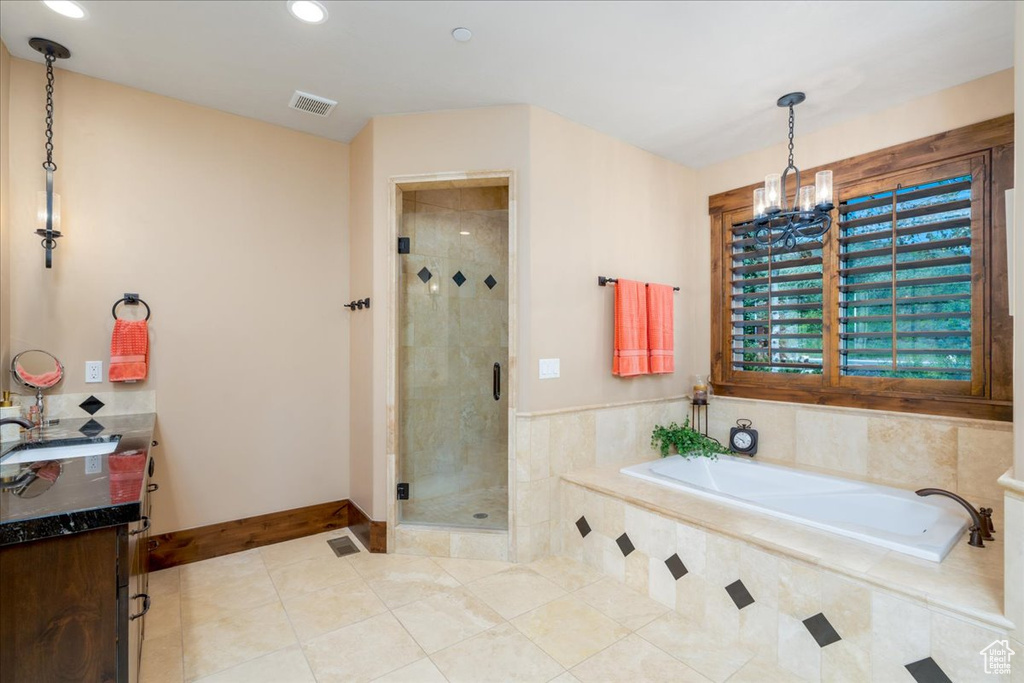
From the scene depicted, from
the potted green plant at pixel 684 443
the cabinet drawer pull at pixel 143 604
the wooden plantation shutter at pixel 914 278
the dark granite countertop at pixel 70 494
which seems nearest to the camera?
the dark granite countertop at pixel 70 494

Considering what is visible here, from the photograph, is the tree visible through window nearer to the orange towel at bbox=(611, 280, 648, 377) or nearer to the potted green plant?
the potted green plant

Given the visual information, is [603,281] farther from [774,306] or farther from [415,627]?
[415,627]

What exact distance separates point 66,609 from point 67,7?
Answer: 93.6 inches

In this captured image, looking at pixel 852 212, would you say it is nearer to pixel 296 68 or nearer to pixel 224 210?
pixel 296 68

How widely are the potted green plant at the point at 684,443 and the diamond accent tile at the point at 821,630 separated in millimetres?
1477

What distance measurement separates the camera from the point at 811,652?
1.81 m

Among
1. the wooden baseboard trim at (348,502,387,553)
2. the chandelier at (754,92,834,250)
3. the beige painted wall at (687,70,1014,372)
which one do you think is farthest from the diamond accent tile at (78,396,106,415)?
the beige painted wall at (687,70,1014,372)

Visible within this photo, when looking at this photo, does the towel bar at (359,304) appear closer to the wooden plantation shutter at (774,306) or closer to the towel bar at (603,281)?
the towel bar at (603,281)

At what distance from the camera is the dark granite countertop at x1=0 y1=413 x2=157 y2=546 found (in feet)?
3.67

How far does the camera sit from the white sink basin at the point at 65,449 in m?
1.96

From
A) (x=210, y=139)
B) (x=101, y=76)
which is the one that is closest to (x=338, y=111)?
(x=210, y=139)

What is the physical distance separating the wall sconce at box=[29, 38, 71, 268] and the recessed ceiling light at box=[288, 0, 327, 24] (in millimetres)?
1254

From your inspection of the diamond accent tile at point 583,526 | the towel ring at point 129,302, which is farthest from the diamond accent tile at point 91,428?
the diamond accent tile at point 583,526

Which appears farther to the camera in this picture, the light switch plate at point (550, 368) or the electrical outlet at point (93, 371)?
the light switch plate at point (550, 368)
